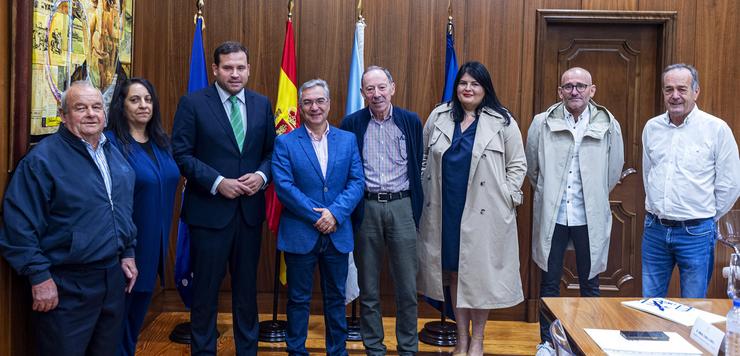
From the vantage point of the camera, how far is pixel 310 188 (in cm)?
340

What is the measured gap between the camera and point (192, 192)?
10.9 feet

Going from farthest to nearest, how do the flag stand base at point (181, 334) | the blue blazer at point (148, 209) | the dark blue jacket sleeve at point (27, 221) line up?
1. the flag stand base at point (181, 334)
2. the blue blazer at point (148, 209)
3. the dark blue jacket sleeve at point (27, 221)

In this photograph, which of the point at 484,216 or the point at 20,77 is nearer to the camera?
the point at 20,77

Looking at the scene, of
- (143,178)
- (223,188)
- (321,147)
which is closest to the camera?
(143,178)

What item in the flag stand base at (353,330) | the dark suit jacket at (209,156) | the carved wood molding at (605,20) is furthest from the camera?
the carved wood molding at (605,20)

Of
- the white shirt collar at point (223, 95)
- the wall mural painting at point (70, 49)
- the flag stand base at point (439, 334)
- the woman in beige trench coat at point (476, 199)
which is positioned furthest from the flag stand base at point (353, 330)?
the wall mural painting at point (70, 49)

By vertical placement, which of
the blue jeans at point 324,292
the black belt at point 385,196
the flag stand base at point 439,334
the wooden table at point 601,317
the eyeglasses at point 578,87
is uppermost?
the eyeglasses at point 578,87

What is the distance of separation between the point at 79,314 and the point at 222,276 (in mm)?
914

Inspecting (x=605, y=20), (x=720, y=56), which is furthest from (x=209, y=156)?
(x=720, y=56)

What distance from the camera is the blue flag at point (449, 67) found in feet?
13.8

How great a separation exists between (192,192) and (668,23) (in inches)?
125

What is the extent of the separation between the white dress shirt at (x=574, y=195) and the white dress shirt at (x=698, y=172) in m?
0.36

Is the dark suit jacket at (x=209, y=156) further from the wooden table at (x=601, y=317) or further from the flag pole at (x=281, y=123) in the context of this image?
the wooden table at (x=601, y=317)

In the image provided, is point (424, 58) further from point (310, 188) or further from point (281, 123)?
point (310, 188)
